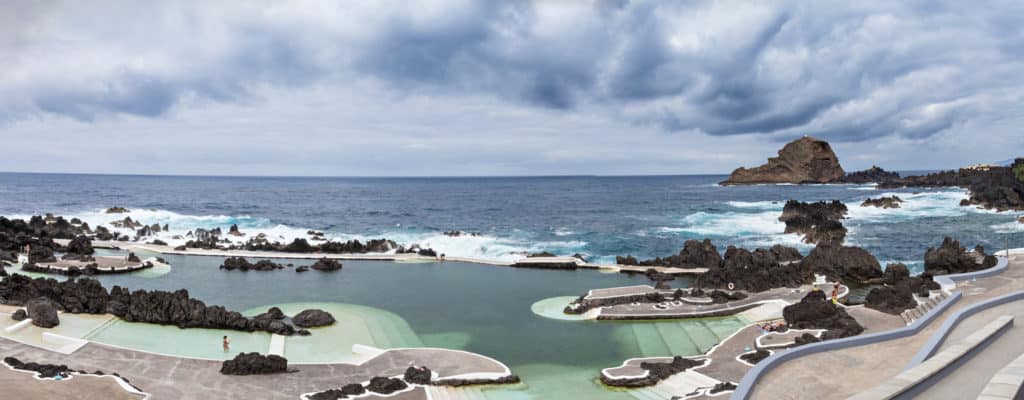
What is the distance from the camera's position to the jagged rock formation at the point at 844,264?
3512cm

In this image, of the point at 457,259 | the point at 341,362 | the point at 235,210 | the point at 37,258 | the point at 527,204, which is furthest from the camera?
the point at 527,204

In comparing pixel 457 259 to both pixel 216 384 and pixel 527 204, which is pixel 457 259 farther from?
pixel 527 204

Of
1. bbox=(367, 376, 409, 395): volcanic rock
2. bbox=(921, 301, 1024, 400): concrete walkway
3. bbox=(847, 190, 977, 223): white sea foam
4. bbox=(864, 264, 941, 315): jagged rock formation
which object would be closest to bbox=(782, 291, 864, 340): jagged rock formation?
bbox=(864, 264, 941, 315): jagged rock formation

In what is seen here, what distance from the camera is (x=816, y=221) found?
54188mm

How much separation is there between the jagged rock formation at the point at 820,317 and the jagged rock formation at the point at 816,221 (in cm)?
2962

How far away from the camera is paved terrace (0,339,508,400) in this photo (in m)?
16.3

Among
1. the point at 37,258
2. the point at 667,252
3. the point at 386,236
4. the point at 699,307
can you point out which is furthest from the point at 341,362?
the point at 386,236

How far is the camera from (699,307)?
1074 inches

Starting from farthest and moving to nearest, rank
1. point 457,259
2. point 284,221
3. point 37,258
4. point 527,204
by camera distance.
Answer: point 527,204 < point 284,221 < point 457,259 < point 37,258

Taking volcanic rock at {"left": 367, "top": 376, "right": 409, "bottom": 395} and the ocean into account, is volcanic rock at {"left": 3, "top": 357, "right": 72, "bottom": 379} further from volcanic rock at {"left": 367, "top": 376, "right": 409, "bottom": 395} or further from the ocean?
volcanic rock at {"left": 367, "top": 376, "right": 409, "bottom": 395}

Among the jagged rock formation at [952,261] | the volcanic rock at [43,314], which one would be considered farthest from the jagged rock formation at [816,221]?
the volcanic rock at [43,314]

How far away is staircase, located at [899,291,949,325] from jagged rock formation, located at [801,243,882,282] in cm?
990

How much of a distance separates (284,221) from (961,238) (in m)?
70.5

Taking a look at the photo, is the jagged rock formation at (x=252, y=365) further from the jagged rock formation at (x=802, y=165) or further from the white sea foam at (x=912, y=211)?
the jagged rock formation at (x=802, y=165)
